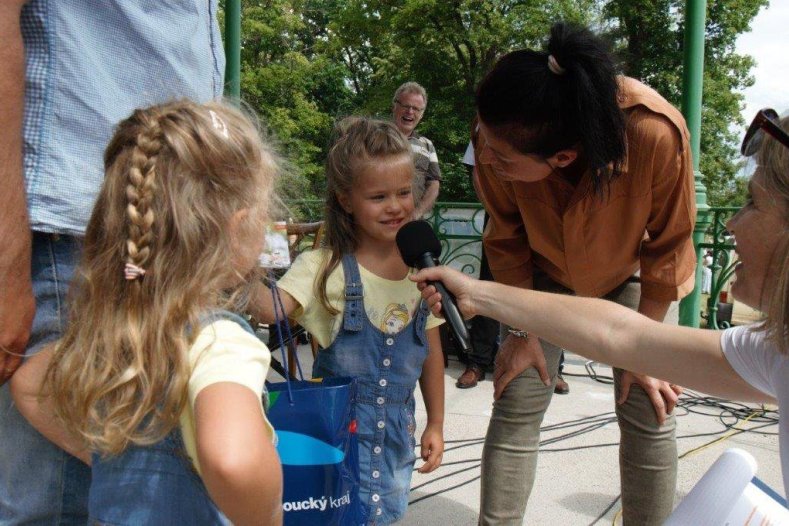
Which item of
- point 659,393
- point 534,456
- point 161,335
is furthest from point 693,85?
point 161,335

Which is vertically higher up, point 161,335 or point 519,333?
point 161,335

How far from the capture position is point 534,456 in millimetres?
2363

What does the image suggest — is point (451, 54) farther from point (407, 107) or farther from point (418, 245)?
point (418, 245)

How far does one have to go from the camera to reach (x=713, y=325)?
220 inches

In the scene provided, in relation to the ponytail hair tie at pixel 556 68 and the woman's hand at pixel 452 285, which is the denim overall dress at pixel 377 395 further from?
the ponytail hair tie at pixel 556 68

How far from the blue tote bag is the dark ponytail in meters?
0.91

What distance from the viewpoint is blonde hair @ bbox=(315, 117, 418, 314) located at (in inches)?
86.2

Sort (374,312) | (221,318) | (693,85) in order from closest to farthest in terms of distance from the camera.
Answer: (221,318) < (374,312) < (693,85)

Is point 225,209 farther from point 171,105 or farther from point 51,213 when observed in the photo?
point 51,213

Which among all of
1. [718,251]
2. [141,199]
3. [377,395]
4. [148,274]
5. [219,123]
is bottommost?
[718,251]

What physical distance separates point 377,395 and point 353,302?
0.27 meters

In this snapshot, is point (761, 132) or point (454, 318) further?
point (454, 318)

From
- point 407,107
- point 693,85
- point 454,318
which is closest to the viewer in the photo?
point 454,318

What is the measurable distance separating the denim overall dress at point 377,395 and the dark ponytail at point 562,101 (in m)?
0.63
